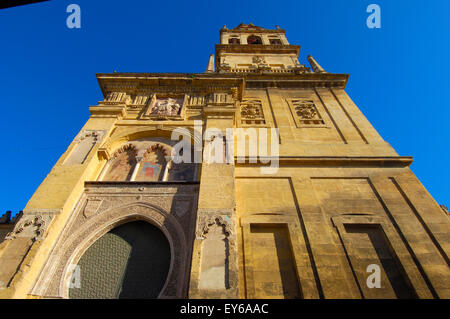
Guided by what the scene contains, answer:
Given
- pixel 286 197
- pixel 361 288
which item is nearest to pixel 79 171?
pixel 286 197

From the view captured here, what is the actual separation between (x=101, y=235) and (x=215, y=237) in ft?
9.11

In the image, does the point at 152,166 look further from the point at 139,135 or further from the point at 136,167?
the point at 139,135

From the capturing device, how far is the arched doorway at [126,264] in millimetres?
5234

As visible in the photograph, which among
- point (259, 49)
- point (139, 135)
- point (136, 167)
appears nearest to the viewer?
point (136, 167)

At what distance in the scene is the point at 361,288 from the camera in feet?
16.6

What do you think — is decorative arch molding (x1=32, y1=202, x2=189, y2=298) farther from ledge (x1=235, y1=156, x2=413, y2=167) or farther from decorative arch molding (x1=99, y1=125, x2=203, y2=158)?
ledge (x1=235, y1=156, x2=413, y2=167)

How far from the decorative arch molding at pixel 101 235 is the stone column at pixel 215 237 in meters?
0.62

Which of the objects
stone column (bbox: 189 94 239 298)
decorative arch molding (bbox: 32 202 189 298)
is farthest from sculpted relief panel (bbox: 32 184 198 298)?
stone column (bbox: 189 94 239 298)

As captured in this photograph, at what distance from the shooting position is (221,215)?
5.44 meters

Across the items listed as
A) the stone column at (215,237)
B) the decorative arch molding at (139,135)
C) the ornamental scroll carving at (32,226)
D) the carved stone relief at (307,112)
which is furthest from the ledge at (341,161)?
the ornamental scroll carving at (32,226)

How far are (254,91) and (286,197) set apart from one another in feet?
22.8

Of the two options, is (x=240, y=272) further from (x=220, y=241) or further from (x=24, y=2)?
(x=24, y=2)

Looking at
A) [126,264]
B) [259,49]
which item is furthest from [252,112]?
[259,49]

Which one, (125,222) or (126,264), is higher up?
(125,222)
